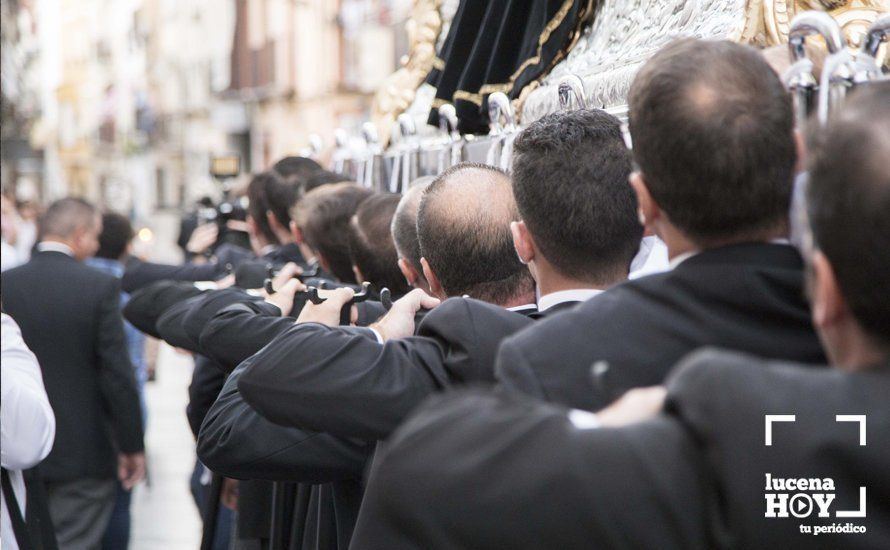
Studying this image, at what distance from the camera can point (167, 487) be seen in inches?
353

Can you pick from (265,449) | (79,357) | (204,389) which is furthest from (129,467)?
(265,449)

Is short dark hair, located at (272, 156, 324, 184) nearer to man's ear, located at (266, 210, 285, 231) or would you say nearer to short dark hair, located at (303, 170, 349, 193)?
man's ear, located at (266, 210, 285, 231)

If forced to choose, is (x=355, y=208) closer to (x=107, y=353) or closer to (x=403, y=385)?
(x=403, y=385)

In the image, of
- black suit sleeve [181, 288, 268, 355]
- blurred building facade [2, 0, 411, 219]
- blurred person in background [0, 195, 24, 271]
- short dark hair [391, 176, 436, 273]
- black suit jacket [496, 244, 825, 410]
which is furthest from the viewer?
blurred building facade [2, 0, 411, 219]

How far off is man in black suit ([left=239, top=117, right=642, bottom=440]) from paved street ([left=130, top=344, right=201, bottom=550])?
5.23m

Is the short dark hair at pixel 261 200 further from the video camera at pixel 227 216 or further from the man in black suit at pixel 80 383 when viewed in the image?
the video camera at pixel 227 216

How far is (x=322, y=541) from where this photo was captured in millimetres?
2988

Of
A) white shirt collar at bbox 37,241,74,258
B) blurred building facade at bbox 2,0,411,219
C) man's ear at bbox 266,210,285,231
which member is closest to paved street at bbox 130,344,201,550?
white shirt collar at bbox 37,241,74,258

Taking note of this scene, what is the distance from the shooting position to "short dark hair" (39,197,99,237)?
20.6 feet

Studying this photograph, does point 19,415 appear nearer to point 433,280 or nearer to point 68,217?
point 433,280

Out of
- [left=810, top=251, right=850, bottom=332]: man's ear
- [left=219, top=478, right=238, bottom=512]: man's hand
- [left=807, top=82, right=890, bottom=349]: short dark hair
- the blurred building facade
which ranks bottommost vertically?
the blurred building facade

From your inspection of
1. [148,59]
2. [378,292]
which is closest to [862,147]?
[378,292]

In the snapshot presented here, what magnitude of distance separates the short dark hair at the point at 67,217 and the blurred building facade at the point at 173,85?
0.61m

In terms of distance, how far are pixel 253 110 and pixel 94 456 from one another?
29595mm
